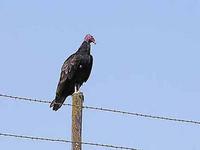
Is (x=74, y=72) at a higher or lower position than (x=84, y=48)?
lower

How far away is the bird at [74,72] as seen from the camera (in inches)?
487

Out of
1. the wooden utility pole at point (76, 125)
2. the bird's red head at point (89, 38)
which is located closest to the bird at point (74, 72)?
the bird's red head at point (89, 38)

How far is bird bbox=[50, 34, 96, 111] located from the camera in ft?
40.6

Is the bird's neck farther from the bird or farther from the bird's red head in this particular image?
the bird's red head

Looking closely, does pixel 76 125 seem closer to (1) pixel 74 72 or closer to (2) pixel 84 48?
(1) pixel 74 72

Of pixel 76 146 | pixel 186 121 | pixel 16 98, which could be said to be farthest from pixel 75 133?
pixel 186 121

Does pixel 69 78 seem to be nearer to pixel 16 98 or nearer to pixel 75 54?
pixel 75 54

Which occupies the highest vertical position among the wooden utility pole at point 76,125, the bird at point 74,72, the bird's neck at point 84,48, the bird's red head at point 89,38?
the bird's red head at point 89,38

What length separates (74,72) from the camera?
1308 centimetres

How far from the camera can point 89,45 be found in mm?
14227

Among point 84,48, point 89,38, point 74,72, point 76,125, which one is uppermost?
point 89,38

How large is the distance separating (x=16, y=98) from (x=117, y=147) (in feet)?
A: 4.27

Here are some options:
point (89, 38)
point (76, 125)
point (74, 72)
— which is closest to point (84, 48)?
point (89, 38)

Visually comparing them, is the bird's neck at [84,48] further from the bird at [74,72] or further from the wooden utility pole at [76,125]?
the wooden utility pole at [76,125]
